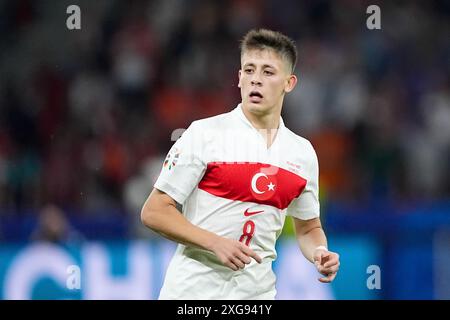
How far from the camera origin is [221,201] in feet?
13.7

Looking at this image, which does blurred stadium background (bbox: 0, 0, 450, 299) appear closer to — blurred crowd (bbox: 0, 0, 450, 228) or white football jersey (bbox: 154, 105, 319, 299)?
blurred crowd (bbox: 0, 0, 450, 228)

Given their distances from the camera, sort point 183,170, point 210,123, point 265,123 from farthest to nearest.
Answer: point 265,123 → point 210,123 → point 183,170

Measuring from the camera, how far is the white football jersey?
4164mm

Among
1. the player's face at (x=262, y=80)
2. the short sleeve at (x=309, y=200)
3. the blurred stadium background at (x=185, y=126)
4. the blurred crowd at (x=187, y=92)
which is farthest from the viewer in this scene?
the blurred crowd at (x=187, y=92)

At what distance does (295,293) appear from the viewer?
7.05 meters

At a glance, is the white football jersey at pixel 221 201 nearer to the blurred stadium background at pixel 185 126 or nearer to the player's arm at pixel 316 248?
the player's arm at pixel 316 248

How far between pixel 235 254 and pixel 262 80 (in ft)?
2.60

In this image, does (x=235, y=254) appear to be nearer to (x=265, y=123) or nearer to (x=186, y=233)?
(x=186, y=233)

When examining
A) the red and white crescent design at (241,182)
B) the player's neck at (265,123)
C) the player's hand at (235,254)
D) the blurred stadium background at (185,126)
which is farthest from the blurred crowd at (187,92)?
the player's hand at (235,254)

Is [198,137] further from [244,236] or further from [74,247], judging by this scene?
[74,247]

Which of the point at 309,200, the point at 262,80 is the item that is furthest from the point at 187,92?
the point at 262,80

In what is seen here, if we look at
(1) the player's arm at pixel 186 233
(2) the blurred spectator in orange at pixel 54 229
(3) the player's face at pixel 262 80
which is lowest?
(1) the player's arm at pixel 186 233

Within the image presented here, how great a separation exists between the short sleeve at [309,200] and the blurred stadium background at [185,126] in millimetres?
2566

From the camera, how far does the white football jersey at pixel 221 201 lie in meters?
4.16
